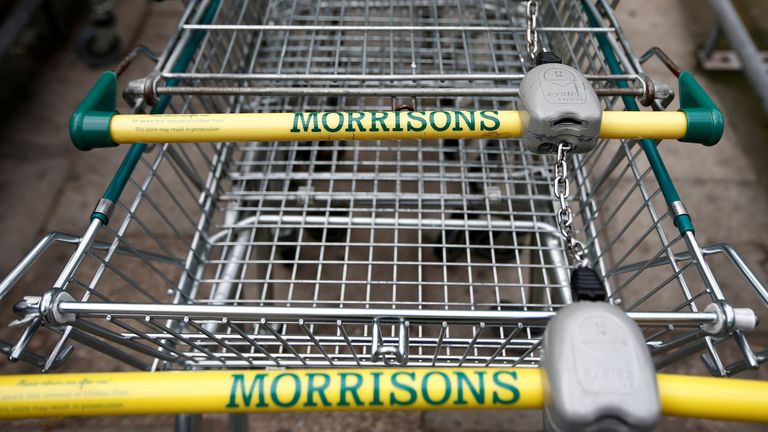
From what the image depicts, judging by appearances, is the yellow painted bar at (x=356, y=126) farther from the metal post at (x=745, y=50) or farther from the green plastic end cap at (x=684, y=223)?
the metal post at (x=745, y=50)

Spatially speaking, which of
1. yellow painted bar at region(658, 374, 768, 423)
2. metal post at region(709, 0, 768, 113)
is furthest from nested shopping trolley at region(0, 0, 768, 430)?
metal post at region(709, 0, 768, 113)

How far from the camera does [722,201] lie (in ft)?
7.82

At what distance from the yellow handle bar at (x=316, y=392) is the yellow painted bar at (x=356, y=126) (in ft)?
1.46

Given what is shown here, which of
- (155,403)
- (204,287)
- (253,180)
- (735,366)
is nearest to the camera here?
(155,403)

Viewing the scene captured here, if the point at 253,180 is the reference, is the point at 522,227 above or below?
below

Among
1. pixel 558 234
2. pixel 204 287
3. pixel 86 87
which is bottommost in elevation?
pixel 558 234

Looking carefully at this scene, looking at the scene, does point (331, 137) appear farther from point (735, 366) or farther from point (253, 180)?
point (735, 366)

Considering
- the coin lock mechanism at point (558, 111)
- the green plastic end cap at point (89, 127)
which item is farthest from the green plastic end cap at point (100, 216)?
the coin lock mechanism at point (558, 111)

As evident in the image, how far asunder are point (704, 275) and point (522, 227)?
538mm

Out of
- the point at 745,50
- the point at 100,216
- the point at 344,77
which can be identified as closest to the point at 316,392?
the point at 100,216

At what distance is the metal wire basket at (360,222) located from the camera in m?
0.99

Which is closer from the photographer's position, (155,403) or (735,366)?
(155,403)

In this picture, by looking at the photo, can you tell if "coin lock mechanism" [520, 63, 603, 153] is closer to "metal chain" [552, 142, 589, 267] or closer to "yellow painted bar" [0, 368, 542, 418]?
"metal chain" [552, 142, 589, 267]

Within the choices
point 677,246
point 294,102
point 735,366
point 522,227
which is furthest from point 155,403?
point 677,246
